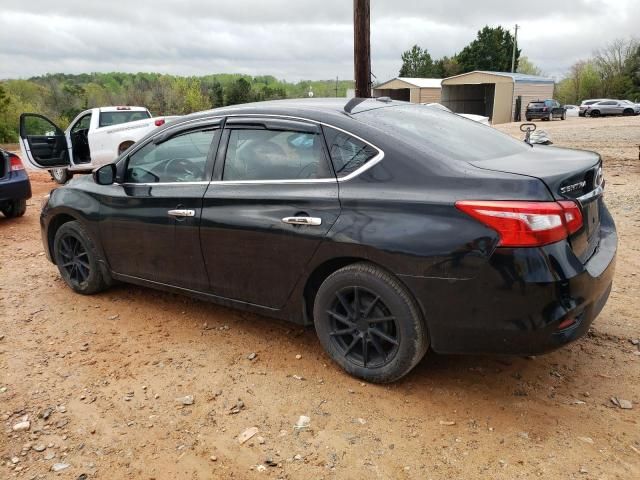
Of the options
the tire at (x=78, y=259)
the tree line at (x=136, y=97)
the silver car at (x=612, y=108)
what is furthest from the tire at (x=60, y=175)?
the silver car at (x=612, y=108)

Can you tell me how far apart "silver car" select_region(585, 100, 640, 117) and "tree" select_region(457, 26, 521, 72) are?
24.9m

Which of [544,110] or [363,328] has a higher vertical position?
[363,328]

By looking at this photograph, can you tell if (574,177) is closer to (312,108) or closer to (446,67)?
(312,108)

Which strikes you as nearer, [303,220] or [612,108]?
[303,220]

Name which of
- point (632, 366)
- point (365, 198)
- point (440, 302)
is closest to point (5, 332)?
point (365, 198)

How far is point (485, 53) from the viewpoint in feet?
212

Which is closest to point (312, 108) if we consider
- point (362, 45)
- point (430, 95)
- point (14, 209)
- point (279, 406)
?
→ point (279, 406)

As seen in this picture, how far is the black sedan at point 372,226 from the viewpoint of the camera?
8.43 ft

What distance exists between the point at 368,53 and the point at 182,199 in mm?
6264

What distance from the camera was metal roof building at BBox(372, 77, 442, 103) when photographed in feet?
147

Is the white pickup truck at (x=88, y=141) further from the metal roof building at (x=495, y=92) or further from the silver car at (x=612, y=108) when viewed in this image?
the silver car at (x=612, y=108)

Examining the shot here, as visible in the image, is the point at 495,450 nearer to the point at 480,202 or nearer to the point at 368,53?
the point at 480,202

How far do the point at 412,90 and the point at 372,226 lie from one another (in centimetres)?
4491

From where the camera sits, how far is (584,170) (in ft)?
9.27
